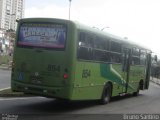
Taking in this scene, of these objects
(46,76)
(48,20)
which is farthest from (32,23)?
(46,76)

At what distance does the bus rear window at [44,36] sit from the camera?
14555mm

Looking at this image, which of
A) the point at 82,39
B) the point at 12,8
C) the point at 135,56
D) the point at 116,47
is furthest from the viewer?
the point at 12,8

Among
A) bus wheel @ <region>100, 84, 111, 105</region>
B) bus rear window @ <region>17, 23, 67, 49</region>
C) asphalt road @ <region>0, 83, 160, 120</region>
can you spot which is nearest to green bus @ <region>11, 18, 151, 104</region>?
bus rear window @ <region>17, 23, 67, 49</region>

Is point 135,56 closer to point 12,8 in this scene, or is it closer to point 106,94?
point 106,94

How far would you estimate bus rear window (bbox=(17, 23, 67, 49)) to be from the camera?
14555 mm

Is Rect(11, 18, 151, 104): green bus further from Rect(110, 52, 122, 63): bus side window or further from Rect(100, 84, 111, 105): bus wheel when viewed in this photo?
Rect(110, 52, 122, 63): bus side window

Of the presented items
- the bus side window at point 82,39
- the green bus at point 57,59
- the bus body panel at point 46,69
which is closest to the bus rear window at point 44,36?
the green bus at point 57,59

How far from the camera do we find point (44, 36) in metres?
14.7

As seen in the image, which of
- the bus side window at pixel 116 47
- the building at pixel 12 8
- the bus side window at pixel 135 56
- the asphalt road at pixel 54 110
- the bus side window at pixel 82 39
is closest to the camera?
the asphalt road at pixel 54 110

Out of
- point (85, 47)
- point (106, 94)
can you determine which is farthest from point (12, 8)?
point (85, 47)

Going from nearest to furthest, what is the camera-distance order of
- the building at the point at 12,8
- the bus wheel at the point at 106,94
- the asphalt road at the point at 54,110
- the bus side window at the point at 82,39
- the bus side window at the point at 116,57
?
the asphalt road at the point at 54,110 → the bus side window at the point at 82,39 → the bus wheel at the point at 106,94 → the bus side window at the point at 116,57 → the building at the point at 12,8

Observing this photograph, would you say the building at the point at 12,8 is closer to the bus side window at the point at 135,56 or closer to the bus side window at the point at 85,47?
the bus side window at the point at 135,56

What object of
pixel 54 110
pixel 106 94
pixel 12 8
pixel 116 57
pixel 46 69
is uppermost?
pixel 12 8

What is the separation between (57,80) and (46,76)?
437 mm
